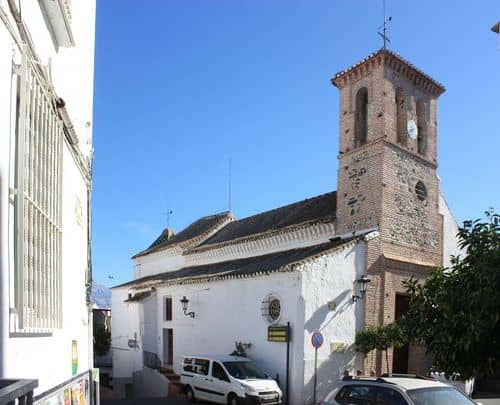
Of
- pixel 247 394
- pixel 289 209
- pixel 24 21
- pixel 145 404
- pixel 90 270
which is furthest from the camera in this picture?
pixel 289 209

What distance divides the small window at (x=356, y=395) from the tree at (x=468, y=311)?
1116mm

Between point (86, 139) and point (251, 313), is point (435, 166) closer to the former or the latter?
point (251, 313)

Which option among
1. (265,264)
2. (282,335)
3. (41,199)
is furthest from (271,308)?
(41,199)

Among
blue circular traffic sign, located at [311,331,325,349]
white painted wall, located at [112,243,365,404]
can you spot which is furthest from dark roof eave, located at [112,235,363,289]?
blue circular traffic sign, located at [311,331,325,349]

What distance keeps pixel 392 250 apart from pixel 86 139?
42.8ft

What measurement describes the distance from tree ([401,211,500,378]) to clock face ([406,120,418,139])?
41.6 feet

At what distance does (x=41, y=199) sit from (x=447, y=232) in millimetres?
19006

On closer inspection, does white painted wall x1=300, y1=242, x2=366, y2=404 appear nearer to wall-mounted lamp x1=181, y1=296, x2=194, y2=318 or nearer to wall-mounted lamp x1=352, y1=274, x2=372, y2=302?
wall-mounted lamp x1=352, y1=274, x2=372, y2=302

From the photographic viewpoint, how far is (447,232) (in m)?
20.5

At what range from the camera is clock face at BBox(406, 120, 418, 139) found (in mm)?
19433

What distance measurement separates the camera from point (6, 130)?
10.7 ft

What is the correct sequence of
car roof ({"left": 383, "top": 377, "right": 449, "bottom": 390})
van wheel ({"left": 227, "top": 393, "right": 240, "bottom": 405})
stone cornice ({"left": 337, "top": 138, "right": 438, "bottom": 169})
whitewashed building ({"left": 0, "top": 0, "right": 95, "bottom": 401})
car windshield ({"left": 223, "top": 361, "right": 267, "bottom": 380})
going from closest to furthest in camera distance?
whitewashed building ({"left": 0, "top": 0, "right": 95, "bottom": 401}) → car roof ({"left": 383, "top": 377, "right": 449, "bottom": 390}) → van wheel ({"left": 227, "top": 393, "right": 240, "bottom": 405}) → car windshield ({"left": 223, "top": 361, "right": 267, "bottom": 380}) → stone cornice ({"left": 337, "top": 138, "right": 438, "bottom": 169})

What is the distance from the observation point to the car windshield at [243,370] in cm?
1512

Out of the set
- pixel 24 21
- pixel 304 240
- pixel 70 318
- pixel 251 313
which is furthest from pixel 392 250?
pixel 24 21
